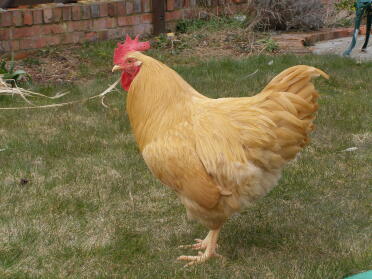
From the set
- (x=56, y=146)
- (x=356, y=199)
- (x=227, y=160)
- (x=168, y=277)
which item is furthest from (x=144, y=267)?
(x=56, y=146)

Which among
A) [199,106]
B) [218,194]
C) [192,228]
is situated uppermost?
[199,106]

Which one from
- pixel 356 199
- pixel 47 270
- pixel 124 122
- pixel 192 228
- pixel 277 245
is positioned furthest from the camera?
pixel 124 122

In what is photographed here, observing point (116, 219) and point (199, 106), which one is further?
point (116, 219)

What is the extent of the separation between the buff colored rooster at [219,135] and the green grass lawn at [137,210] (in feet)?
1.83

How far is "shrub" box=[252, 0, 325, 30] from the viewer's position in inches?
423

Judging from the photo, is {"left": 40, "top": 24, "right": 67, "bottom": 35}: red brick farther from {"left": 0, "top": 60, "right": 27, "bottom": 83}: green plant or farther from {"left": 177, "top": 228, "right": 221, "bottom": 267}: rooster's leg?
{"left": 177, "top": 228, "right": 221, "bottom": 267}: rooster's leg

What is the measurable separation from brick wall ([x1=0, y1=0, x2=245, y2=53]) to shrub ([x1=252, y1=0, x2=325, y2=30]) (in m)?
1.64

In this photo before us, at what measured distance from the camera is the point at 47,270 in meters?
3.79

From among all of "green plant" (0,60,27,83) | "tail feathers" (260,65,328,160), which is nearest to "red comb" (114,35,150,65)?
"tail feathers" (260,65,328,160)

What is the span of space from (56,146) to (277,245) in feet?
9.19

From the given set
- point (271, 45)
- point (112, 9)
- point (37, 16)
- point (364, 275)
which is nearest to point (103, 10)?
point (112, 9)

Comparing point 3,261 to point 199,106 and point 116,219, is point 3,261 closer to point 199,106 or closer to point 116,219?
point 116,219

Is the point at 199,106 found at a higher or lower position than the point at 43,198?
higher

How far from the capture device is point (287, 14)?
10953 millimetres
